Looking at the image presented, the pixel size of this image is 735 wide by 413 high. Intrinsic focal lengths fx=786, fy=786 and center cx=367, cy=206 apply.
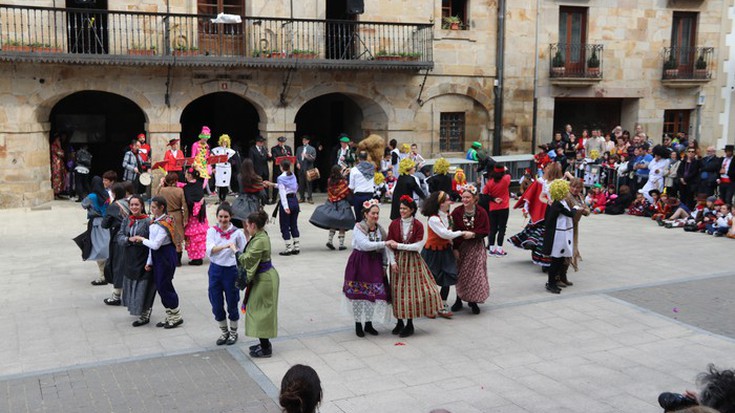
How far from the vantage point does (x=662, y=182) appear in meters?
17.5

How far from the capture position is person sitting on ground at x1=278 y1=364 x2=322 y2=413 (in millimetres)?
3953

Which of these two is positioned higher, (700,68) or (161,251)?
(700,68)

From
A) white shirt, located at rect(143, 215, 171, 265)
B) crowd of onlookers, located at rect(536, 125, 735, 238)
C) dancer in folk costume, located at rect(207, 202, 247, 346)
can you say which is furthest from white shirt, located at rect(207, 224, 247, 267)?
crowd of onlookers, located at rect(536, 125, 735, 238)

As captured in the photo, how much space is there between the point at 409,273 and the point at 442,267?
32.3 inches

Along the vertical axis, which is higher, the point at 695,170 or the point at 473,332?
the point at 695,170

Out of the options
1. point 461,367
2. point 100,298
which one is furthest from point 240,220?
point 461,367

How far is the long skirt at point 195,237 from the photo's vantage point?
1223cm

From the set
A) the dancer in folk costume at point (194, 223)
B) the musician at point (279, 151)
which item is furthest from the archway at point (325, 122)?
the dancer in folk costume at point (194, 223)

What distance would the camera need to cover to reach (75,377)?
289 inches

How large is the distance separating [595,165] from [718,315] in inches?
413

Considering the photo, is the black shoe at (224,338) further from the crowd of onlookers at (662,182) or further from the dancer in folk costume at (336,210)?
the crowd of onlookers at (662,182)

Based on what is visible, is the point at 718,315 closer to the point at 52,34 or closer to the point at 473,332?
the point at 473,332

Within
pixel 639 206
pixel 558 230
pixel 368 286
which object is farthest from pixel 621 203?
pixel 368 286

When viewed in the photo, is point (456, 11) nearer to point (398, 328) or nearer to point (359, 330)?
point (398, 328)
